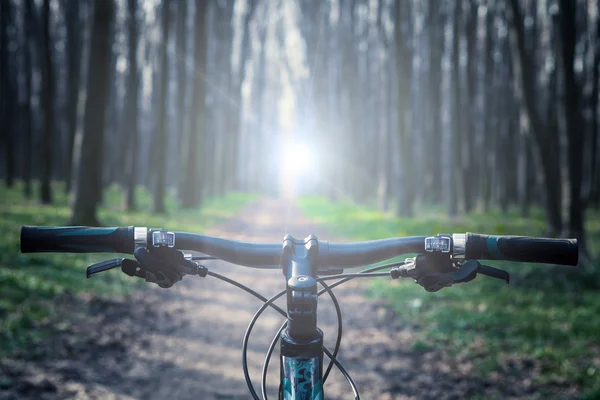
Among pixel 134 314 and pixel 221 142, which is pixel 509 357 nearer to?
pixel 134 314

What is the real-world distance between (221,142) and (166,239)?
37.5m

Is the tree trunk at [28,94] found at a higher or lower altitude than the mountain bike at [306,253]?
higher

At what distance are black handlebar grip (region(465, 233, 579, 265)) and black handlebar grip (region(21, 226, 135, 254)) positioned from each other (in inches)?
42.7

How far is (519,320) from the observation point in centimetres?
638

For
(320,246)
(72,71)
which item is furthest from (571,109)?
(72,71)

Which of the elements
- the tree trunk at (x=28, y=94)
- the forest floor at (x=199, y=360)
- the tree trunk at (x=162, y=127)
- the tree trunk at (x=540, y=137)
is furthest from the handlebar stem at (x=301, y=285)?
the tree trunk at (x=28, y=94)

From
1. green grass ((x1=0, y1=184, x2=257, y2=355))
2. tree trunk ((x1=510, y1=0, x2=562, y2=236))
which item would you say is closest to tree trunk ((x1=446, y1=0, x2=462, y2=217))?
tree trunk ((x1=510, y1=0, x2=562, y2=236))

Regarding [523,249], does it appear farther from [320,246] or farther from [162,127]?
[162,127]

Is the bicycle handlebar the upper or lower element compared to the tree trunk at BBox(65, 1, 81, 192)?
lower

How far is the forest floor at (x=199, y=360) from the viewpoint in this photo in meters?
4.33

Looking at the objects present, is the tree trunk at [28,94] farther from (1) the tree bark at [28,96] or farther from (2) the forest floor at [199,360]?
(2) the forest floor at [199,360]

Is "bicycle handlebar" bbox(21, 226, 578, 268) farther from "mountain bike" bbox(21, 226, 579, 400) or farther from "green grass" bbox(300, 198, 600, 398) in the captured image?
"green grass" bbox(300, 198, 600, 398)

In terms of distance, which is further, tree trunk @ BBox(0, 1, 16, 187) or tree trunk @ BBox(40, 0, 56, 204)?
tree trunk @ BBox(0, 1, 16, 187)

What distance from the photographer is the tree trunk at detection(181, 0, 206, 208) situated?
1997 centimetres
